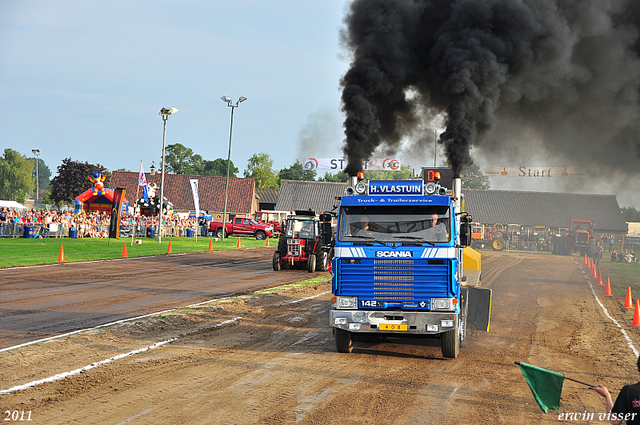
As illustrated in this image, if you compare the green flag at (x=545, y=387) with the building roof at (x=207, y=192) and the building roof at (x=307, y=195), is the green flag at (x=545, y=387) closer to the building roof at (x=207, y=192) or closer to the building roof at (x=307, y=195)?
the building roof at (x=307, y=195)

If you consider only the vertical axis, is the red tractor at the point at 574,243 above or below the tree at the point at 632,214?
below

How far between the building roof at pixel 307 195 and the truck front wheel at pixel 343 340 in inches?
2663

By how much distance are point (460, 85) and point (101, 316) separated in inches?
469

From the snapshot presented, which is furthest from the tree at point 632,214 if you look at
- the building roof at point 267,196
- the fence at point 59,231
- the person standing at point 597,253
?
the fence at point 59,231

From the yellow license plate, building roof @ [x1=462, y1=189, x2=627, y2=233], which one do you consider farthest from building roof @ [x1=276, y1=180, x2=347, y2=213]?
the yellow license plate

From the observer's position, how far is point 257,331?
11430 millimetres

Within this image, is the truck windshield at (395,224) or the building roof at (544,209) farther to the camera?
the building roof at (544,209)

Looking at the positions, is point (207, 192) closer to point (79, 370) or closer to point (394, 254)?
point (394, 254)

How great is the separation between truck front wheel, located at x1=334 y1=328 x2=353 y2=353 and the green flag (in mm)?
5026

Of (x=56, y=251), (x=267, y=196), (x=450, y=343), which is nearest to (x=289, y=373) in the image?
(x=450, y=343)

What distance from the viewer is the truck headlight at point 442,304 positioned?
352 inches

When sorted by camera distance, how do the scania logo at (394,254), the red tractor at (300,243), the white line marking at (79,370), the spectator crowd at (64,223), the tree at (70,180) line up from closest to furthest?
the white line marking at (79,370) → the scania logo at (394,254) → the red tractor at (300,243) → the spectator crowd at (64,223) → the tree at (70,180)

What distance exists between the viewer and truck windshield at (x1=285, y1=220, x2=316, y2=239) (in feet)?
82.6

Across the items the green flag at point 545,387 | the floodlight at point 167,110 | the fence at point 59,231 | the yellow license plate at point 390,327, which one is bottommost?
the yellow license plate at point 390,327
